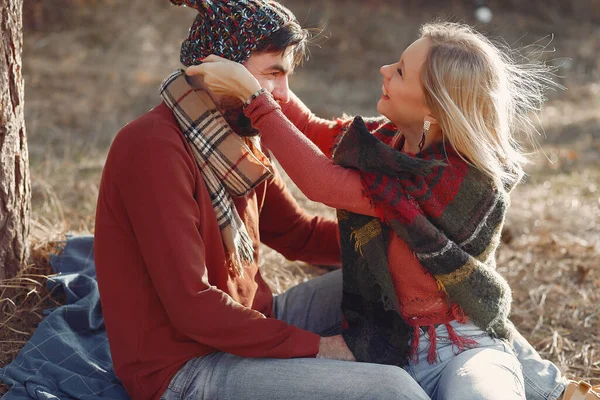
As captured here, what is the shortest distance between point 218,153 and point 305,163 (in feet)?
1.05

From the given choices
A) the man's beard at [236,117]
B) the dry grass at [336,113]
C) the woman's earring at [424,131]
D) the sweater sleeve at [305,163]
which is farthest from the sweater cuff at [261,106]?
the dry grass at [336,113]

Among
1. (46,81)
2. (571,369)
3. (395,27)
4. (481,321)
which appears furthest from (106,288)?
(395,27)

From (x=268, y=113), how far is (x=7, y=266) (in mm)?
1542

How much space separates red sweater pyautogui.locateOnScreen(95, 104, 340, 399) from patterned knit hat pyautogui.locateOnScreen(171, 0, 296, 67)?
0.31m

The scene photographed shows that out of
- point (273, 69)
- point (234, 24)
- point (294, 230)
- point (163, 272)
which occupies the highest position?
point (234, 24)

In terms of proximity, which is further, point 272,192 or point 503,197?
point 272,192

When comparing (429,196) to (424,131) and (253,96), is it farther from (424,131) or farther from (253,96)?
(253,96)

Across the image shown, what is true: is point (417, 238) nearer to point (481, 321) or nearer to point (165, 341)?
point (481, 321)

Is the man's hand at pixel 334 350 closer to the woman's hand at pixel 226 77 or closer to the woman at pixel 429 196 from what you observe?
the woman at pixel 429 196

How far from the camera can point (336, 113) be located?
8172mm

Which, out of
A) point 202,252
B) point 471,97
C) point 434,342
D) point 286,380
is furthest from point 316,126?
point 286,380

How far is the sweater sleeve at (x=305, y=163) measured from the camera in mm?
2609

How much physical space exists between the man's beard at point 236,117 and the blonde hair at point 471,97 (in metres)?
0.69

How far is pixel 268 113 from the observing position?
8.55ft
